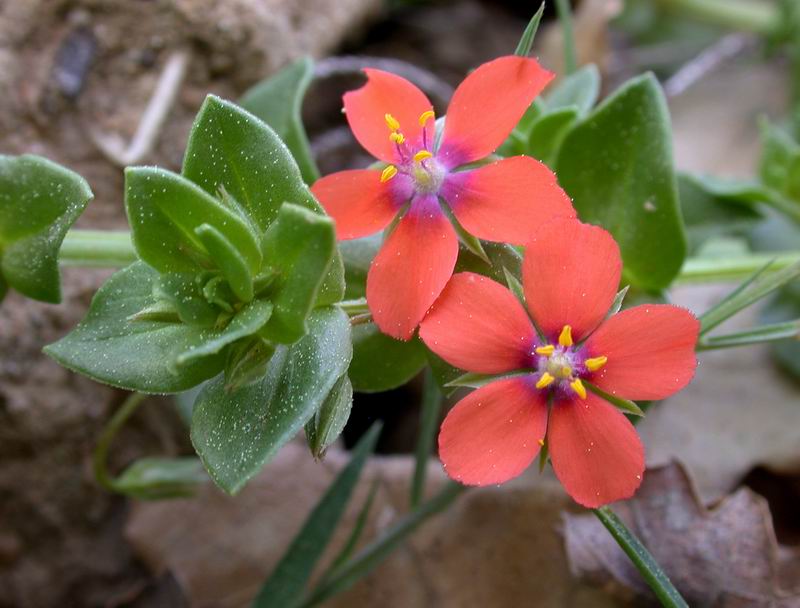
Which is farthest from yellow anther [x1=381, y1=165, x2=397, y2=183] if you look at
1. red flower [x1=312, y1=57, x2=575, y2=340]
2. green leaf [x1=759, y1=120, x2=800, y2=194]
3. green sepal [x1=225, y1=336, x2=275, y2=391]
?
green leaf [x1=759, y1=120, x2=800, y2=194]

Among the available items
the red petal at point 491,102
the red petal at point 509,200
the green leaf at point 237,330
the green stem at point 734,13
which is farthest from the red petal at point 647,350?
the green stem at point 734,13

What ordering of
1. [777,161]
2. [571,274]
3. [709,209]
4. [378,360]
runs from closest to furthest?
[571,274]
[378,360]
[709,209]
[777,161]

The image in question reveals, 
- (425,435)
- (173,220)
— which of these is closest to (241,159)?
(173,220)

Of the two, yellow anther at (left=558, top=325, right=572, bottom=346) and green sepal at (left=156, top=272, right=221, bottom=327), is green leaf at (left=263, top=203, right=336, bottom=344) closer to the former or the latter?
green sepal at (left=156, top=272, right=221, bottom=327)

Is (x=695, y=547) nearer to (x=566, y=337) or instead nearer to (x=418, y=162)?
(x=566, y=337)

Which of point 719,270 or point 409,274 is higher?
point 409,274

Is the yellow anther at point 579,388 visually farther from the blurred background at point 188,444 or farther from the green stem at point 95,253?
the green stem at point 95,253

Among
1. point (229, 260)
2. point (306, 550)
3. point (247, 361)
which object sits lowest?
point (306, 550)
